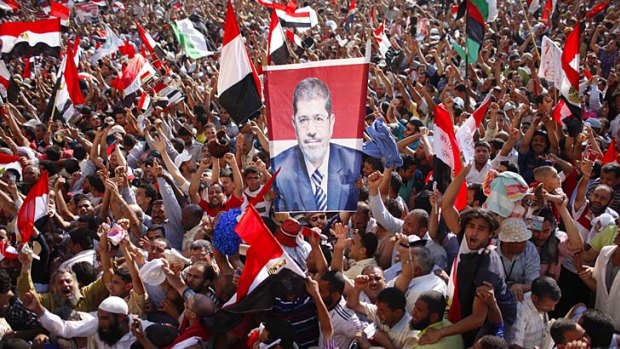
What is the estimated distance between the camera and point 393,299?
15.2 feet

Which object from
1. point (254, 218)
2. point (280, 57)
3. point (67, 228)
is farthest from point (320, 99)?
point (280, 57)

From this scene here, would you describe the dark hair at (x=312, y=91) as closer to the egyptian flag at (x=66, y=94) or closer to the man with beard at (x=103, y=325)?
the man with beard at (x=103, y=325)

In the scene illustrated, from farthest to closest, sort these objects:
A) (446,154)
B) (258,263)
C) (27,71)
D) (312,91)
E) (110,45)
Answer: (110,45), (27,71), (446,154), (312,91), (258,263)

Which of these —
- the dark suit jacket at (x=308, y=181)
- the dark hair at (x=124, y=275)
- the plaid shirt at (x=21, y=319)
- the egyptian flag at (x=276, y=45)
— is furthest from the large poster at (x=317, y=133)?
the egyptian flag at (x=276, y=45)

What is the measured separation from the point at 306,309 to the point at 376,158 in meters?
2.86

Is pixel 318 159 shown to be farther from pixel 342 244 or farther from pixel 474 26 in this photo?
pixel 474 26

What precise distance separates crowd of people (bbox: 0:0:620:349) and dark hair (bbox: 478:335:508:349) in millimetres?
11

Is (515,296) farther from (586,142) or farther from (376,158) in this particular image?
(586,142)

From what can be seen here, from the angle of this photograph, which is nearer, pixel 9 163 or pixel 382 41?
pixel 9 163

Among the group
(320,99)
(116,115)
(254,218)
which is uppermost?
(320,99)

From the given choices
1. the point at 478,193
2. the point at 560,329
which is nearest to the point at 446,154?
the point at 478,193

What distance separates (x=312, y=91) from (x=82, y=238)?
7.89 ft

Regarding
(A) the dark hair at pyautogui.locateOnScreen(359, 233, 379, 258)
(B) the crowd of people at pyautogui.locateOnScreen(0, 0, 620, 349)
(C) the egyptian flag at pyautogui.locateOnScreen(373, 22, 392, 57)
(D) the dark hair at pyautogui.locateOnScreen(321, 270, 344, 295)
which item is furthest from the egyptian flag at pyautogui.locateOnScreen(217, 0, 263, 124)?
(C) the egyptian flag at pyautogui.locateOnScreen(373, 22, 392, 57)

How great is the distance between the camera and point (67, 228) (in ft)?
23.5
